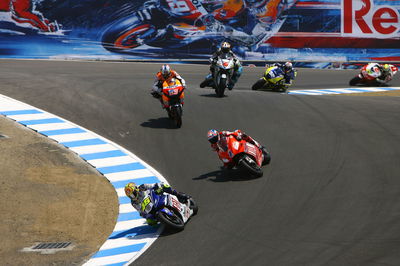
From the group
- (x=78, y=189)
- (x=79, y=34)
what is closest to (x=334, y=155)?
(x=78, y=189)

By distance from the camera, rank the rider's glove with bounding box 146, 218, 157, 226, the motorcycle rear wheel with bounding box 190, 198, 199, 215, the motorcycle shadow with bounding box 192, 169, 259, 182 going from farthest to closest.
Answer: the motorcycle shadow with bounding box 192, 169, 259, 182, the motorcycle rear wheel with bounding box 190, 198, 199, 215, the rider's glove with bounding box 146, 218, 157, 226

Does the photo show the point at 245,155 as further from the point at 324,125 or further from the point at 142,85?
the point at 142,85

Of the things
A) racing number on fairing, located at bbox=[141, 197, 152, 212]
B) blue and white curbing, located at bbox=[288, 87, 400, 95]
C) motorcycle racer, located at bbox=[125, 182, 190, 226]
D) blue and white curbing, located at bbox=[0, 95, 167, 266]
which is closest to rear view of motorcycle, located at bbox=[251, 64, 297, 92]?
blue and white curbing, located at bbox=[288, 87, 400, 95]

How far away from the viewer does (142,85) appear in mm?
23219

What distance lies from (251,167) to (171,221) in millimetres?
2989

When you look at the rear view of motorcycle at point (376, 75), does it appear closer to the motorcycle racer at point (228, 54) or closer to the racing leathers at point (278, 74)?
the racing leathers at point (278, 74)

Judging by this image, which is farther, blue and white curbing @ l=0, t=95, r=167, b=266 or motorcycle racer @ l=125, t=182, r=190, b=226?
motorcycle racer @ l=125, t=182, r=190, b=226

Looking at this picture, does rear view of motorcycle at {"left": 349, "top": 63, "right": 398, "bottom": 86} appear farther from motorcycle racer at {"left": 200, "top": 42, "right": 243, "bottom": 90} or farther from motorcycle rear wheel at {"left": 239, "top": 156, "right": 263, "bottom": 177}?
motorcycle rear wheel at {"left": 239, "top": 156, "right": 263, "bottom": 177}

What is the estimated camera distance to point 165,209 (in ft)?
34.2

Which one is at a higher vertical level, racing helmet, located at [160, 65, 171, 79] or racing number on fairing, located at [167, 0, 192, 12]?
racing helmet, located at [160, 65, 171, 79]

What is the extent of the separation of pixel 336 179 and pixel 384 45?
23.1m

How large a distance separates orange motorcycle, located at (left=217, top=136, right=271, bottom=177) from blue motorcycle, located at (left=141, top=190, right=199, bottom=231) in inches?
103

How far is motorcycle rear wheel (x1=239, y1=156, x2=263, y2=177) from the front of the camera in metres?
12.8

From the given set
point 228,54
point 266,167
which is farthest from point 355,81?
point 266,167
